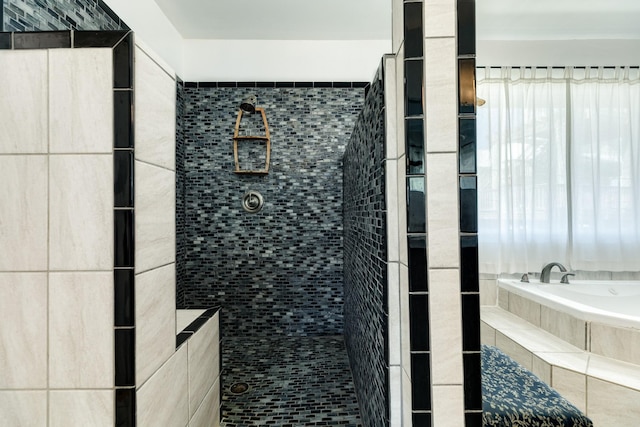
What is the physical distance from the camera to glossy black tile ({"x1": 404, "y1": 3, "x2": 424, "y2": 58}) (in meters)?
0.93

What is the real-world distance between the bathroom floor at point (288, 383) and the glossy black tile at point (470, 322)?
1026mm

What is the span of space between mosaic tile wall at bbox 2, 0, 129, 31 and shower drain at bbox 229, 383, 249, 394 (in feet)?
6.36

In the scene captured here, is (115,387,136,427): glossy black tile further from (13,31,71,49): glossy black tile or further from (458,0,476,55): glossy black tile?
(458,0,476,55): glossy black tile

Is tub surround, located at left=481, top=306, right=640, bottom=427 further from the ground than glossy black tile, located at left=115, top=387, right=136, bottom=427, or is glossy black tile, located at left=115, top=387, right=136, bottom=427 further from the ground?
glossy black tile, located at left=115, top=387, right=136, bottom=427

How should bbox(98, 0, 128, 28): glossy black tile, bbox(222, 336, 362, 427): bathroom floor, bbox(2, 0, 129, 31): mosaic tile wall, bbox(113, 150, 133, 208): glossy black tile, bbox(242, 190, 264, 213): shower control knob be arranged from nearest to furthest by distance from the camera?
bbox(113, 150, 133, 208): glossy black tile, bbox(2, 0, 129, 31): mosaic tile wall, bbox(222, 336, 362, 427): bathroom floor, bbox(98, 0, 128, 28): glossy black tile, bbox(242, 190, 264, 213): shower control knob

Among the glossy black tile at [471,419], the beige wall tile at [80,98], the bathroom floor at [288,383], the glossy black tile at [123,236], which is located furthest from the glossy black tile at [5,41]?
the bathroom floor at [288,383]

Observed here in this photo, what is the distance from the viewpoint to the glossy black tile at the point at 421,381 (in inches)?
36.8

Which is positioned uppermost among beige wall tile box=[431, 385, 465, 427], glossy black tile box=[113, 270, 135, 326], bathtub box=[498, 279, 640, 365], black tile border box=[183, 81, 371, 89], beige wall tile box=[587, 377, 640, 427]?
black tile border box=[183, 81, 371, 89]

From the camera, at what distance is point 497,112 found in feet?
9.20

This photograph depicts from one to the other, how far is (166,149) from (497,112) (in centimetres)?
260

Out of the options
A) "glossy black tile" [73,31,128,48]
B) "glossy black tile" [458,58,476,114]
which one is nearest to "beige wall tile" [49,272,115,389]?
"glossy black tile" [73,31,128,48]

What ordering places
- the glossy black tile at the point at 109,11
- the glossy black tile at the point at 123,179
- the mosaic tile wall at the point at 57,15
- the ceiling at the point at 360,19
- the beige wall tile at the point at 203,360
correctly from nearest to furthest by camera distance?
the glossy black tile at the point at 123,179, the beige wall tile at the point at 203,360, the mosaic tile wall at the point at 57,15, the glossy black tile at the point at 109,11, the ceiling at the point at 360,19

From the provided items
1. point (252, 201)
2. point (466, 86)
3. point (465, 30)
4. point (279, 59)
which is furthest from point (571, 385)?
point (279, 59)

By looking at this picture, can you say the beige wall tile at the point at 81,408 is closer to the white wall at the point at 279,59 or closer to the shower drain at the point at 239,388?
the shower drain at the point at 239,388
